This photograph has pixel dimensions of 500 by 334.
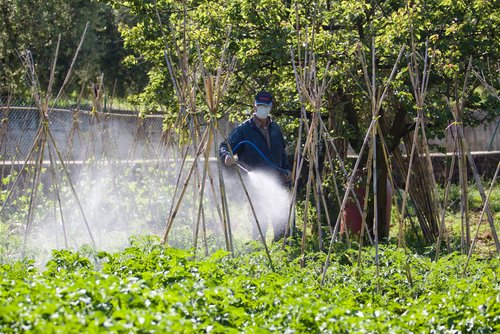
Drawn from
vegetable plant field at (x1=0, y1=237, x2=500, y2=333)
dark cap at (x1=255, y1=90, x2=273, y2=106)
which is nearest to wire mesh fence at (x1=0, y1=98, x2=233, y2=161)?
dark cap at (x1=255, y1=90, x2=273, y2=106)

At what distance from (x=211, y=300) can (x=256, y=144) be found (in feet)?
16.7

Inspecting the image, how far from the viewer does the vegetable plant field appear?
455 centimetres

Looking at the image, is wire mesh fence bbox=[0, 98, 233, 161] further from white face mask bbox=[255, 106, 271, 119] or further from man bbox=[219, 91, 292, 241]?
white face mask bbox=[255, 106, 271, 119]

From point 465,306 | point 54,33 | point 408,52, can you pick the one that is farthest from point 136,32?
point 54,33

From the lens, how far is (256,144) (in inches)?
402

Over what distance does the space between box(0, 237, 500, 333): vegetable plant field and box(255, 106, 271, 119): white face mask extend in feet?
10.4

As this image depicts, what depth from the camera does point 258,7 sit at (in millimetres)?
10109

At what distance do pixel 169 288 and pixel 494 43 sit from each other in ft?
18.0

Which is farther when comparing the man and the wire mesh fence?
the wire mesh fence

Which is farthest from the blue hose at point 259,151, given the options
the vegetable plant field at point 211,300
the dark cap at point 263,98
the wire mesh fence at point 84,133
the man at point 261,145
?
the vegetable plant field at point 211,300

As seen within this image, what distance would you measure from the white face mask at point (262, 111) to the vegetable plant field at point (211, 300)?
3.16 meters

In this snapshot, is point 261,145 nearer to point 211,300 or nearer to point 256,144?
point 256,144

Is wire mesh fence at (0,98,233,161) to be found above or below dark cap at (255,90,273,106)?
below

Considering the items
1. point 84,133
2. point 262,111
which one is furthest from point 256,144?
point 84,133
